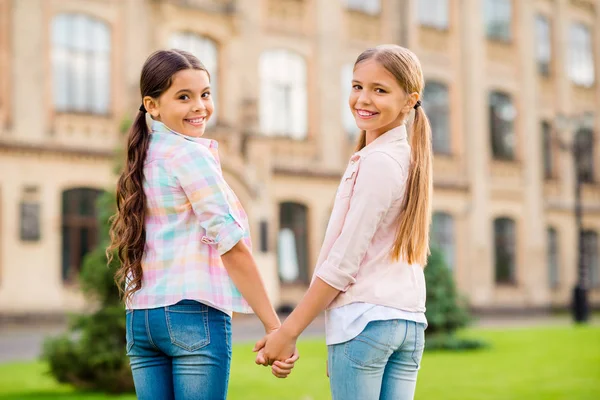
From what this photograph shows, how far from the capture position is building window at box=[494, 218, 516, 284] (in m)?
30.2

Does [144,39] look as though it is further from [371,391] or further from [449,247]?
[371,391]

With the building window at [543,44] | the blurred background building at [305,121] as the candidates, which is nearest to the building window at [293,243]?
the blurred background building at [305,121]

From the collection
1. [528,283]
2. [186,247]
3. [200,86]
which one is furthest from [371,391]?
[528,283]

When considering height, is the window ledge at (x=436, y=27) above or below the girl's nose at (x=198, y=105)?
above

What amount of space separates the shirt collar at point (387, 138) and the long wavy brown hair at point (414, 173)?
1.9 inches

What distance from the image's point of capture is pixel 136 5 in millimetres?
22188

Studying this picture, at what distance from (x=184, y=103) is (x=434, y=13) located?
88.8 feet

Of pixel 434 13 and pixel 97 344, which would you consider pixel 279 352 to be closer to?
pixel 97 344

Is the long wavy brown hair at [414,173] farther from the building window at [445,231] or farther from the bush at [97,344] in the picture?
the building window at [445,231]

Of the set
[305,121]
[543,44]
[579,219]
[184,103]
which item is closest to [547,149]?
[543,44]

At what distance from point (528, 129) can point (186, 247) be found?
96.5 ft

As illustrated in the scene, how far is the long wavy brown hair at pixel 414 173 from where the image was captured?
3162mm

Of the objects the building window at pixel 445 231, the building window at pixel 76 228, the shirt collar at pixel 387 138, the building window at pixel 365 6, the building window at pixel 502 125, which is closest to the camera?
the shirt collar at pixel 387 138

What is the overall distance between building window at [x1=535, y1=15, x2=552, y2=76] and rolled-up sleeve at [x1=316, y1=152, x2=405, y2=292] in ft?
102
